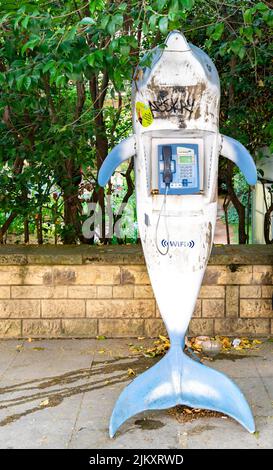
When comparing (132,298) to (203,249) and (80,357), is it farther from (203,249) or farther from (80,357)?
(203,249)

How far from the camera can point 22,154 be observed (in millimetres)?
6355

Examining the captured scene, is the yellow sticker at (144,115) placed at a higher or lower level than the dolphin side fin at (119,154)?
higher

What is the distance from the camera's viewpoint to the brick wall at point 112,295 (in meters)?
6.15

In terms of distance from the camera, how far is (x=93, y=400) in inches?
190

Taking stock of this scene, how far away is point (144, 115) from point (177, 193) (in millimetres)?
540

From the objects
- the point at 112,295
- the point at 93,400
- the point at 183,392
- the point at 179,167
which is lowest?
the point at 93,400

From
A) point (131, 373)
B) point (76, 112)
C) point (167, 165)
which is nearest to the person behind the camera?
point (167, 165)

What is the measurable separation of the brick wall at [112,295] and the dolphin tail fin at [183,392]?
178 centimetres

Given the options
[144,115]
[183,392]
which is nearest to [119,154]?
[144,115]

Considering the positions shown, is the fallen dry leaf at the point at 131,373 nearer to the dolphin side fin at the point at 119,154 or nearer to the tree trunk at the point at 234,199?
the dolphin side fin at the point at 119,154

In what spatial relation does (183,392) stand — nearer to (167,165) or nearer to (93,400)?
(93,400)

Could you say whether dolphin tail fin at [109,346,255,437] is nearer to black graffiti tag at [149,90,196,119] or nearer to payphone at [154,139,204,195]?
payphone at [154,139,204,195]

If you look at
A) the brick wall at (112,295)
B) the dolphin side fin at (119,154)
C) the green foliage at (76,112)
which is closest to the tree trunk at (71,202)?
the green foliage at (76,112)

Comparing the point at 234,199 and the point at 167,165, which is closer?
the point at 167,165
